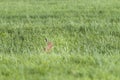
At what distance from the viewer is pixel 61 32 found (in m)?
12.3

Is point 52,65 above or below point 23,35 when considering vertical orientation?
above

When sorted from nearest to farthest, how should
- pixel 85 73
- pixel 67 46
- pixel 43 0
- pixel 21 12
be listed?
1. pixel 85 73
2. pixel 67 46
3. pixel 21 12
4. pixel 43 0

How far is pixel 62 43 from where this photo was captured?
10859 mm

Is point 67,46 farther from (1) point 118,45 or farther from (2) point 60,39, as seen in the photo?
(1) point 118,45

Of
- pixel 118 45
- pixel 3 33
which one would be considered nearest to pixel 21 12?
pixel 3 33

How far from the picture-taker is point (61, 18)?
1522cm

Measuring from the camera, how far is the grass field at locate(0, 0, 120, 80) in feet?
14.9

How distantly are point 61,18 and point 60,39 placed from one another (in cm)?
413

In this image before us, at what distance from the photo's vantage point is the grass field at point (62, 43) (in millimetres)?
4535

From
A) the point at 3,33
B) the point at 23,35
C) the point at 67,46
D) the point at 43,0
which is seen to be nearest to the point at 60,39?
the point at 67,46

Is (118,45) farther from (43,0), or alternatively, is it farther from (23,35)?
(43,0)

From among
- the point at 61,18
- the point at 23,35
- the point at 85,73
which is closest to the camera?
the point at 85,73

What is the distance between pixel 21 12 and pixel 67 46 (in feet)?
25.6

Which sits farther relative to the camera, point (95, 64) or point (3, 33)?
point (3, 33)
